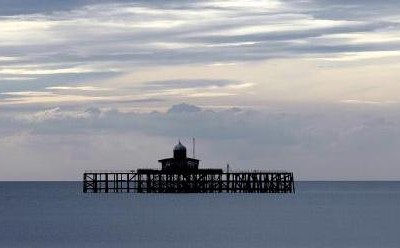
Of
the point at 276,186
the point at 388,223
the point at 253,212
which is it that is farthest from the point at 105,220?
the point at 276,186

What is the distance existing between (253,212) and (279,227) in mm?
23977

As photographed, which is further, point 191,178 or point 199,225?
point 191,178

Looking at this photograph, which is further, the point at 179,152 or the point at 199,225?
the point at 179,152

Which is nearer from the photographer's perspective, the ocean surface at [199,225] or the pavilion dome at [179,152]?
the ocean surface at [199,225]

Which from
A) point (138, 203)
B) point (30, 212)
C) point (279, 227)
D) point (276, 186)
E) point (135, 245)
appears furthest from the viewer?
point (276, 186)

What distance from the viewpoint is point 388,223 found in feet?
393

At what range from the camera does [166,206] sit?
152125mm

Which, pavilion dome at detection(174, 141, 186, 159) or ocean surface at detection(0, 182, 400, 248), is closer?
ocean surface at detection(0, 182, 400, 248)

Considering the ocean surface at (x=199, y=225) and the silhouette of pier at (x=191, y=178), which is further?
the silhouette of pier at (x=191, y=178)

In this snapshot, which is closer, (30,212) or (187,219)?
(187,219)

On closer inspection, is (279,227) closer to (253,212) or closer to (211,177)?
(253,212)

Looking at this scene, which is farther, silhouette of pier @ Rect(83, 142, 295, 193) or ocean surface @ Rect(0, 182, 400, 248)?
silhouette of pier @ Rect(83, 142, 295, 193)

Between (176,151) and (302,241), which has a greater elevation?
(176,151)

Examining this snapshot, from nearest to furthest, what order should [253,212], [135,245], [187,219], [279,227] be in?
1. [135,245]
2. [279,227]
3. [187,219]
4. [253,212]
